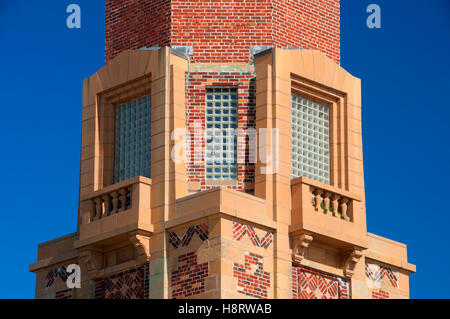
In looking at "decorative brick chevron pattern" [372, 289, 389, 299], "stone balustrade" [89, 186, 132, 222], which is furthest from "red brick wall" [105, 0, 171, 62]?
"decorative brick chevron pattern" [372, 289, 389, 299]

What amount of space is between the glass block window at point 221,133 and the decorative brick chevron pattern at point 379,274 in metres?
5.10

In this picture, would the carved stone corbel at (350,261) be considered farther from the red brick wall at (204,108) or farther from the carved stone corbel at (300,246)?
the red brick wall at (204,108)

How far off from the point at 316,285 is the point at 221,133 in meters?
5.31

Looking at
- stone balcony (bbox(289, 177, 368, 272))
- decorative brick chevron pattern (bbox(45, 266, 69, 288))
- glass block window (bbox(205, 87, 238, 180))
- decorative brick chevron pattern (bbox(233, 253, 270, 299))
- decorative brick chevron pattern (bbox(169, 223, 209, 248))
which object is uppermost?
glass block window (bbox(205, 87, 238, 180))

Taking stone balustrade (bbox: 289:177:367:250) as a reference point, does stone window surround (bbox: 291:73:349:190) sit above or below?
above

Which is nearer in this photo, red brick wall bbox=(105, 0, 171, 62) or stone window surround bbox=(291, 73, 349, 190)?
stone window surround bbox=(291, 73, 349, 190)

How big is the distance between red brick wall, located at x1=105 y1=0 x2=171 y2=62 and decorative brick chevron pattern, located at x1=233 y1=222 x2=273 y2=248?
675 centimetres

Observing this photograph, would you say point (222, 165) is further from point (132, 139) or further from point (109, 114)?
point (109, 114)

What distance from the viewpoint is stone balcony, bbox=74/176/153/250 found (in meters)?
45.2

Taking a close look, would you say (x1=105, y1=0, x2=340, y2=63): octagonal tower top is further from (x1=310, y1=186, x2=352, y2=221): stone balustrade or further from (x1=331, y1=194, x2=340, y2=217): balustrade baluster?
(x1=331, y1=194, x2=340, y2=217): balustrade baluster

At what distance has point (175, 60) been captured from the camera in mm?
46906

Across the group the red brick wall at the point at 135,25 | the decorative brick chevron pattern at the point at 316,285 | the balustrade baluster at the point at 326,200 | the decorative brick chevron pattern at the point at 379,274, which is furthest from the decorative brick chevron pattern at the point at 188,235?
the red brick wall at the point at 135,25

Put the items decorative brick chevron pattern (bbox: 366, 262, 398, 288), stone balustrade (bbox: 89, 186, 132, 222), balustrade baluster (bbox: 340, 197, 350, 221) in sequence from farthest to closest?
decorative brick chevron pattern (bbox: 366, 262, 398, 288) → balustrade baluster (bbox: 340, 197, 350, 221) → stone balustrade (bbox: 89, 186, 132, 222)
